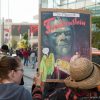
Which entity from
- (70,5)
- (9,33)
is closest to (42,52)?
(70,5)

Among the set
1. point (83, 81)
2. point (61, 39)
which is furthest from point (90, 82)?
point (61, 39)

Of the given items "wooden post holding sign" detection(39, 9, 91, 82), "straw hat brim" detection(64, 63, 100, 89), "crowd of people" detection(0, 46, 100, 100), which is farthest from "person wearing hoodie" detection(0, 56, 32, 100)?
"wooden post holding sign" detection(39, 9, 91, 82)

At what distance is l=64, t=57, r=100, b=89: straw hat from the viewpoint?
10.1 ft

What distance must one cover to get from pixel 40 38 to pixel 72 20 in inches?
20.5

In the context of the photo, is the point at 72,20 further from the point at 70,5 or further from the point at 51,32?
the point at 70,5

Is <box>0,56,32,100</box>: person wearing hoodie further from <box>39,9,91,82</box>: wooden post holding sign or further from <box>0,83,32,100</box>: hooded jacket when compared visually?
<box>39,9,91,82</box>: wooden post holding sign

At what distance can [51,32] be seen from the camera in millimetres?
5383

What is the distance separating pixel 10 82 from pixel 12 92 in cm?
8

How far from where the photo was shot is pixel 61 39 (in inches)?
215

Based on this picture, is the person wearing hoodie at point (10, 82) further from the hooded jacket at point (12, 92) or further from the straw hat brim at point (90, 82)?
the straw hat brim at point (90, 82)

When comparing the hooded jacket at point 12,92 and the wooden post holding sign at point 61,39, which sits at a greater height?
the wooden post holding sign at point 61,39

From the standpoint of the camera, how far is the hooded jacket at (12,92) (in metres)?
2.77

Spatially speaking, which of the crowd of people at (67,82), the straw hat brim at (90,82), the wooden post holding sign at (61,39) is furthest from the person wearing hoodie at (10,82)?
the wooden post holding sign at (61,39)

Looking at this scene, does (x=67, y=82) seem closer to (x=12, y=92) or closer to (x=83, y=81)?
(x=83, y=81)
